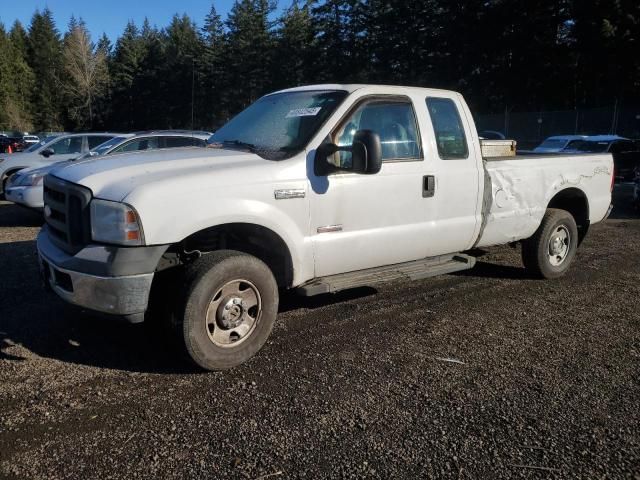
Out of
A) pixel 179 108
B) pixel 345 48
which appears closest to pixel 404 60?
pixel 345 48

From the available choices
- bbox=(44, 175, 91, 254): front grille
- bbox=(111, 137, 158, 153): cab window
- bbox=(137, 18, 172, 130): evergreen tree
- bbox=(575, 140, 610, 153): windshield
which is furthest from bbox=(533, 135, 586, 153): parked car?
bbox=(137, 18, 172, 130): evergreen tree

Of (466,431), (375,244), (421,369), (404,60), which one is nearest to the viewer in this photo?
(466,431)

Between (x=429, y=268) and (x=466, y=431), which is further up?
(x=429, y=268)

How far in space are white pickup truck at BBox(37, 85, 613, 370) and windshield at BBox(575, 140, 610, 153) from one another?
1372cm

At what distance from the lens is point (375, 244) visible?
458cm

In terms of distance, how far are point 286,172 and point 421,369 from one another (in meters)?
1.71

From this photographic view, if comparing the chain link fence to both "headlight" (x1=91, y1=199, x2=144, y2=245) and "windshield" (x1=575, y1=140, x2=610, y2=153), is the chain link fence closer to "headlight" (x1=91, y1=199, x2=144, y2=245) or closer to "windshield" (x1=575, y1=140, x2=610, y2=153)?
"windshield" (x1=575, y1=140, x2=610, y2=153)

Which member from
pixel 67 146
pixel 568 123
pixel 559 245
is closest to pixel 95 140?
pixel 67 146

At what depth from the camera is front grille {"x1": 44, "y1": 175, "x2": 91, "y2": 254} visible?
3562mm

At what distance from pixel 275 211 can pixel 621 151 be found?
60.4 feet

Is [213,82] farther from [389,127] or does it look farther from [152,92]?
[389,127]

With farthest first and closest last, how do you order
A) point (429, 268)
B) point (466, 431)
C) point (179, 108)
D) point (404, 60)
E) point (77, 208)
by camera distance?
point (179, 108) < point (404, 60) < point (429, 268) < point (77, 208) < point (466, 431)

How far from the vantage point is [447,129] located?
5.19 m

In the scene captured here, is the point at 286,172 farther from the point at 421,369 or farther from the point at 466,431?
the point at 466,431
